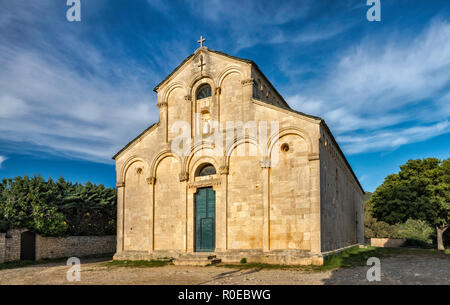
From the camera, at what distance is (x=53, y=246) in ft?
78.5

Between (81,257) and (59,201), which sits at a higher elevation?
(59,201)

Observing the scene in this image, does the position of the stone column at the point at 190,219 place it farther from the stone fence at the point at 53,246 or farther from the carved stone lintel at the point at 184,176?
the stone fence at the point at 53,246

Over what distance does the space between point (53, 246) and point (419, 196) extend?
32.6 metres

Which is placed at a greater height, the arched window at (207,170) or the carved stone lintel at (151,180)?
the arched window at (207,170)

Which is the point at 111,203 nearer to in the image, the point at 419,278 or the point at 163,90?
the point at 163,90

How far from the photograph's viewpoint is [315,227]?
53.5 feet

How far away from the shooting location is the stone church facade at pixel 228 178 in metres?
17.2

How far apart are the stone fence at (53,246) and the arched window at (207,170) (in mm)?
11923

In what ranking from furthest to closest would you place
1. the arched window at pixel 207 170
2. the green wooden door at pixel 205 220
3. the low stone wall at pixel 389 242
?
1. the low stone wall at pixel 389 242
2. the arched window at pixel 207 170
3. the green wooden door at pixel 205 220

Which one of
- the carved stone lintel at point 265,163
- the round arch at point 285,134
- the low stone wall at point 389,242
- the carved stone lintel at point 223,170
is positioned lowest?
the low stone wall at point 389,242

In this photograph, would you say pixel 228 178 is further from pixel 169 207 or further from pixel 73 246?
pixel 73 246

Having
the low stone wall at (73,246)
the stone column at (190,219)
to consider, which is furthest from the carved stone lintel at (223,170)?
the low stone wall at (73,246)
